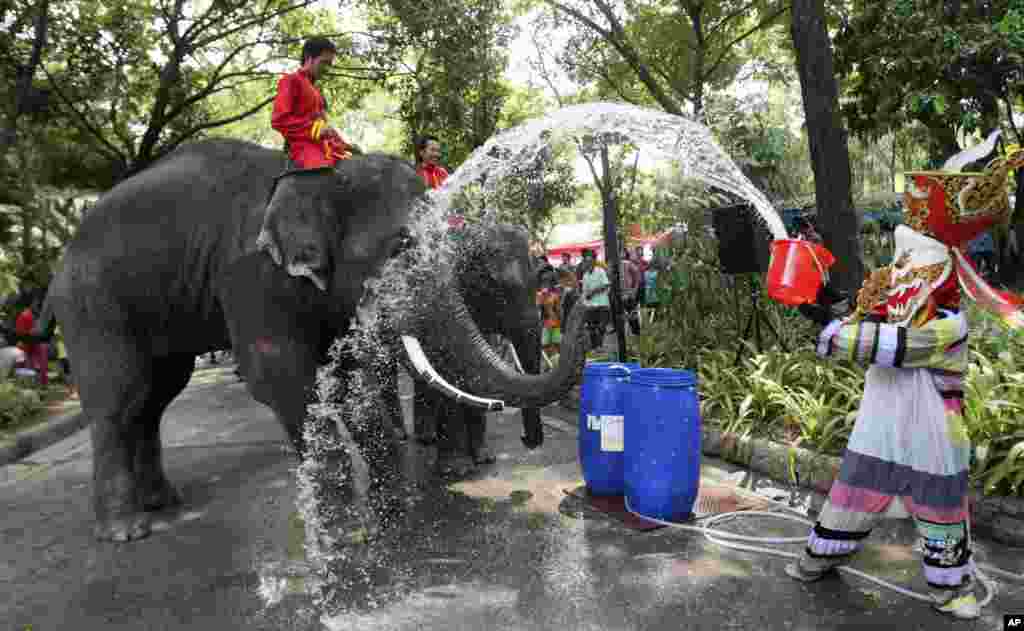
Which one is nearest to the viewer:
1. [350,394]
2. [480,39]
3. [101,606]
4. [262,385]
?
[101,606]

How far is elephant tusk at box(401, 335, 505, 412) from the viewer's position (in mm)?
3707

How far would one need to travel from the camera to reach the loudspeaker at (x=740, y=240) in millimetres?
5770

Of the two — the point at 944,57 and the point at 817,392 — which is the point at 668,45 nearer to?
the point at 944,57

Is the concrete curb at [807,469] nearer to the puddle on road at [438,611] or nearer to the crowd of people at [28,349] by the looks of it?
the puddle on road at [438,611]

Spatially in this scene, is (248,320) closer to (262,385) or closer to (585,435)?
(262,385)

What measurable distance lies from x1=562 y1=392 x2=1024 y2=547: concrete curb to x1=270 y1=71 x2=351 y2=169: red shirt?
10.6 ft

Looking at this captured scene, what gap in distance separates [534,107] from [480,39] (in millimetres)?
9314

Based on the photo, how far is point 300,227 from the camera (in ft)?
13.3

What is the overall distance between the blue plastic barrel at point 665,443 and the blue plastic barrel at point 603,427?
267 millimetres

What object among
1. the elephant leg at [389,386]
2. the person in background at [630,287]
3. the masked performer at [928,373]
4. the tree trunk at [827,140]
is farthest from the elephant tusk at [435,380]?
the person in background at [630,287]

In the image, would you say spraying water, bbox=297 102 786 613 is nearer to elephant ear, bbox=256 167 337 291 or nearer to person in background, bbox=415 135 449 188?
elephant ear, bbox=256 167 337 291

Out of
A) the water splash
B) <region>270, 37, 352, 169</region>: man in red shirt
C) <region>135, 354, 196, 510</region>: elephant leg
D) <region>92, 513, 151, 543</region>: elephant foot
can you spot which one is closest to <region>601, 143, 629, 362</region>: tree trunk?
the water splash

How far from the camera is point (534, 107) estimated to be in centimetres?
2195

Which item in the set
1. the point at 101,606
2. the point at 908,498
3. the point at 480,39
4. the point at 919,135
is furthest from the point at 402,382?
the point at 919,135
